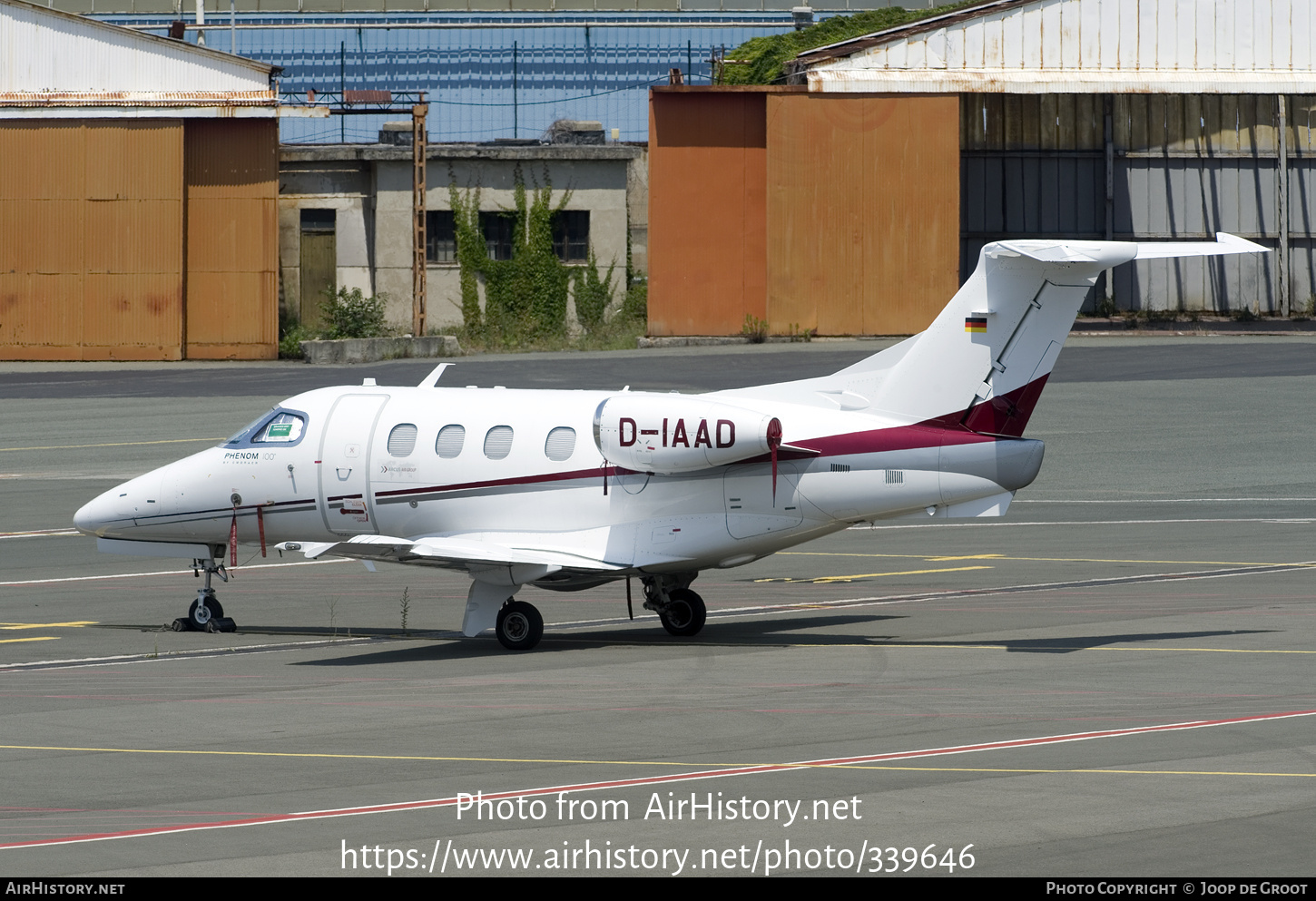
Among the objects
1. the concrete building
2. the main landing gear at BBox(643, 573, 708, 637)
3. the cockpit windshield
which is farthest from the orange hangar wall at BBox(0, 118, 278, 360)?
the main landing gear at BBox(643, 573, 708, 637)

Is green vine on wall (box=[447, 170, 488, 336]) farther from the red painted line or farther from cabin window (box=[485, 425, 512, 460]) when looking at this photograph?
the red painted line

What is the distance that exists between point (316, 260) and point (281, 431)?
132ft

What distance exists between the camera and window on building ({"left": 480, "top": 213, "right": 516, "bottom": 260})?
62.3 m

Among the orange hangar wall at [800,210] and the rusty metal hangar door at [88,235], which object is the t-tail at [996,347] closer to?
the orange hangar wall at [800,210]

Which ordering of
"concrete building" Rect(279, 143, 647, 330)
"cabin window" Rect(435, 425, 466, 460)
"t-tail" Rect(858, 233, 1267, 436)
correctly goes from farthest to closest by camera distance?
"concrete building" Rect(279, 143, 647, 330) → "cabin window" Rect(435, 425, 466, 460) → "t-tail" Rect(858, 233, 1267, 436)

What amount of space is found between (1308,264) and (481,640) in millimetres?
46494

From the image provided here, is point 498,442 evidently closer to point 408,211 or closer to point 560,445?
point 560,445

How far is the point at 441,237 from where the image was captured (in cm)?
6225

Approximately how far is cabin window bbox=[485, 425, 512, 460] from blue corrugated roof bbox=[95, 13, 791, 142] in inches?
2219

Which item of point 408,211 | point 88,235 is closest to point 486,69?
point 408,211

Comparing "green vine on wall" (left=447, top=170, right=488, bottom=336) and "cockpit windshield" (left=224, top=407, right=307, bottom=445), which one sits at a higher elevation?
"green vine on wall" (left=447, top=170, right=488, bottom=336)

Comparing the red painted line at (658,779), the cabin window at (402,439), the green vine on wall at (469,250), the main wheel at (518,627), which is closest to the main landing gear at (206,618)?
the cabin window at (402,439)

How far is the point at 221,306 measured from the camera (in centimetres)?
5797

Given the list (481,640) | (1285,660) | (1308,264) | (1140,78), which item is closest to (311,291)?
(1140,78)
